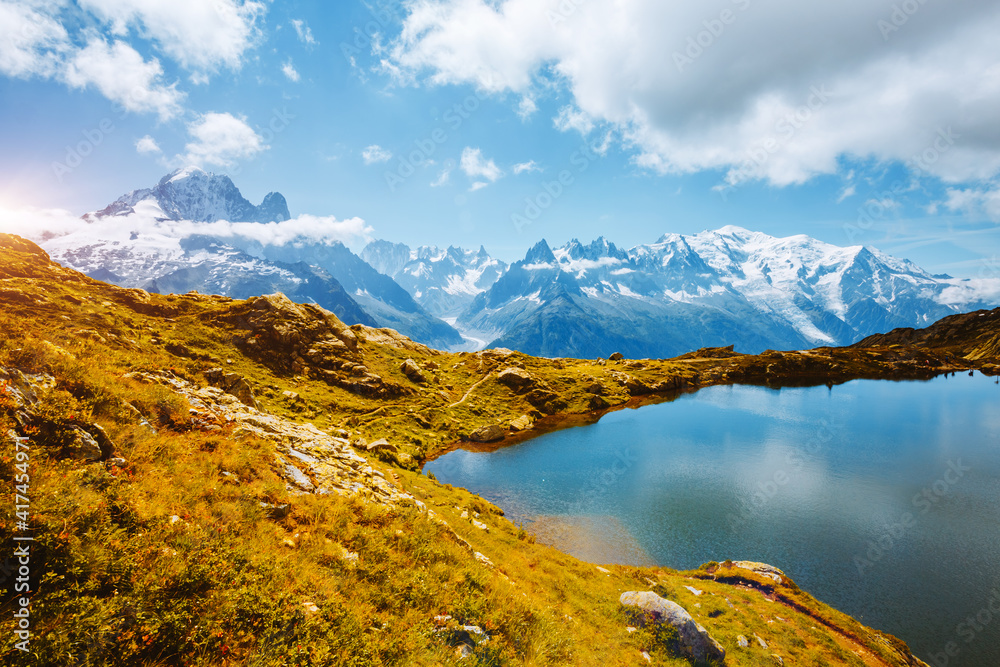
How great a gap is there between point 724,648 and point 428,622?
62.0ft

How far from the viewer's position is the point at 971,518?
142 ft

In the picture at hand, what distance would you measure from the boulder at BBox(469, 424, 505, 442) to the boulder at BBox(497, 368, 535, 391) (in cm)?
2198

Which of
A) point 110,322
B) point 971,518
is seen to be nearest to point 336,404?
point 110,322

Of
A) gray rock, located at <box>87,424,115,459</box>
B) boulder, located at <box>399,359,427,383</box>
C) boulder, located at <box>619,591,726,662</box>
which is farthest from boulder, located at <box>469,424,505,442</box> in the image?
gray rock, located at <box>87,424,115,459</box>

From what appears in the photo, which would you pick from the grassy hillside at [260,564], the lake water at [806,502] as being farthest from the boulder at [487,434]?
the grassy hillside at [260,564]

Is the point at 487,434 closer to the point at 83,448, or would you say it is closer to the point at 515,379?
the point at 515,379

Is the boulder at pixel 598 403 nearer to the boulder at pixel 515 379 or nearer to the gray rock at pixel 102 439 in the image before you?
the boulder at pixel 515 379

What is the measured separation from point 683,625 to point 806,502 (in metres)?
41.5

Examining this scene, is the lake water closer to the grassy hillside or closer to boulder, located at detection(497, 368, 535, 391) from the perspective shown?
the grassy hillside

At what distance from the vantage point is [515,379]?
100 m

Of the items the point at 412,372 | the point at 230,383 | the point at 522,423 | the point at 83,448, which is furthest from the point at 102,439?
the point at 522,423

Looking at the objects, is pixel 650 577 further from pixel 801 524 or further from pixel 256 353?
pixel 256 353

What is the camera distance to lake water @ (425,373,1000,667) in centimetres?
3167

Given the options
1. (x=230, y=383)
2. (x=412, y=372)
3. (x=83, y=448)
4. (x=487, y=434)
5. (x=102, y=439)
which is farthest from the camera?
(x=412, y=372)
